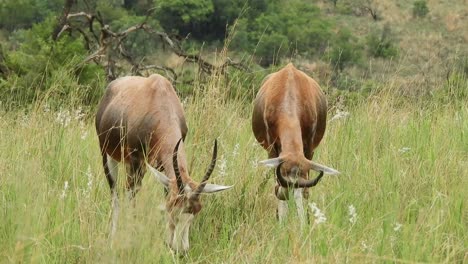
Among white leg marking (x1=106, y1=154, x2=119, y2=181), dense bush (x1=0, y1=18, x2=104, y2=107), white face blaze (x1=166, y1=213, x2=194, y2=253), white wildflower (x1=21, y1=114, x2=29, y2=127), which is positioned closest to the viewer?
white face blaze (x1=166, y1=213, x2=194, y2=253)

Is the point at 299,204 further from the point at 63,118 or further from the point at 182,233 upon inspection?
the point at 63,118

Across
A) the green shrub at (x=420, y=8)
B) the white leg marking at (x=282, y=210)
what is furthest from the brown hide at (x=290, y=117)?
the green shrub at (x=420, y=8)

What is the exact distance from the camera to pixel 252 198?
5.39 metres

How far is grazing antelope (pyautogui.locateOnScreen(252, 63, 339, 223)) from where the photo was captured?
5238mm

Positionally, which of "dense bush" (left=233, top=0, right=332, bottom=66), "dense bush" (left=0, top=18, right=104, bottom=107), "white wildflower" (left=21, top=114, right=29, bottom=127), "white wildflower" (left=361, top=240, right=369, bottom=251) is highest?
"white wildflower" (left=361, top=240, right=369, bottom=251)

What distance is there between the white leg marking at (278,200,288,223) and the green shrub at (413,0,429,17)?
144 ft

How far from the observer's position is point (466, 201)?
458 centimetres

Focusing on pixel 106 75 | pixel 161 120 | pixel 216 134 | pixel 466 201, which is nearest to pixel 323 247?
pixel 466 201

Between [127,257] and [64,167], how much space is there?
8.64 ft

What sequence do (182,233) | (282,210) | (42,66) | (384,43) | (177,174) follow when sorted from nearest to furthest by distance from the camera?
(182,233) → (177,174) → (282,210) → (42,66) → (384,43)

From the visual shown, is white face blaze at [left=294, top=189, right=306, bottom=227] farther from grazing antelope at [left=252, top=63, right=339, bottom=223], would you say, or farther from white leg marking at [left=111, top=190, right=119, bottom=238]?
white leg marking at [left=111, top=190, right=119, bottom=238]

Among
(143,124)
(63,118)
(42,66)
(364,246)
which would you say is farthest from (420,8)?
(364,246)

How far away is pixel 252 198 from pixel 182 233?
106 centimetres

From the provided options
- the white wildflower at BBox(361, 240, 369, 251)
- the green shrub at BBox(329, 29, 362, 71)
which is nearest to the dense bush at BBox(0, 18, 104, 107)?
the white wildflower at BBox(361, 240, 369, 251)
